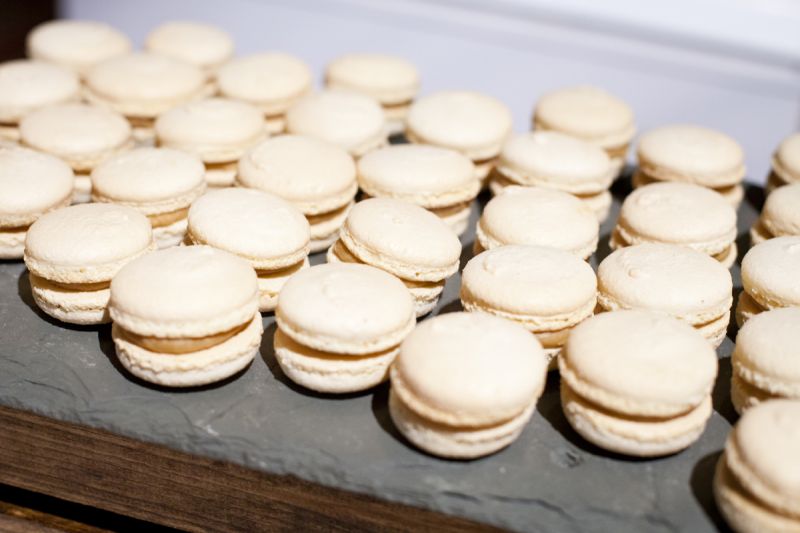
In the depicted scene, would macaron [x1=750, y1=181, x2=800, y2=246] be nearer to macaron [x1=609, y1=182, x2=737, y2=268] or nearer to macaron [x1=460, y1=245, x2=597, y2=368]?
macaron [x1=609, y1=182, x2=737, y2=268]

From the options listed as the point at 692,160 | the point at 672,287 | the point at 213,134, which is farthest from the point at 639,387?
the point at 213,134

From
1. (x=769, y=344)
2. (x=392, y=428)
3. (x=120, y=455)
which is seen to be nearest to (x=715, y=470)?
(x=769, y=344)

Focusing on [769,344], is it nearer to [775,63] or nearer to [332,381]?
[332,381]

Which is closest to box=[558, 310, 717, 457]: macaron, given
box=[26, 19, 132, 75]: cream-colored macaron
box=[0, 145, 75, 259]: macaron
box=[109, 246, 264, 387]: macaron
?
box=[109, 246, 264, 387]: macaron

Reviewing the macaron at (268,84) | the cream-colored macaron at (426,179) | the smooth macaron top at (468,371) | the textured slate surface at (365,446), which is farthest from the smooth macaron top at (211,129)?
the smooth macaron top at (468,371)

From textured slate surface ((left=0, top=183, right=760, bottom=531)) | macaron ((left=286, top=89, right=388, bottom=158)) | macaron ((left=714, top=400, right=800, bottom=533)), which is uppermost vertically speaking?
macaron ((left=286, top=89, right=388, bottom=158))

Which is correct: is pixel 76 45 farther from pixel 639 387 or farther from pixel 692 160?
pixel 639 387
